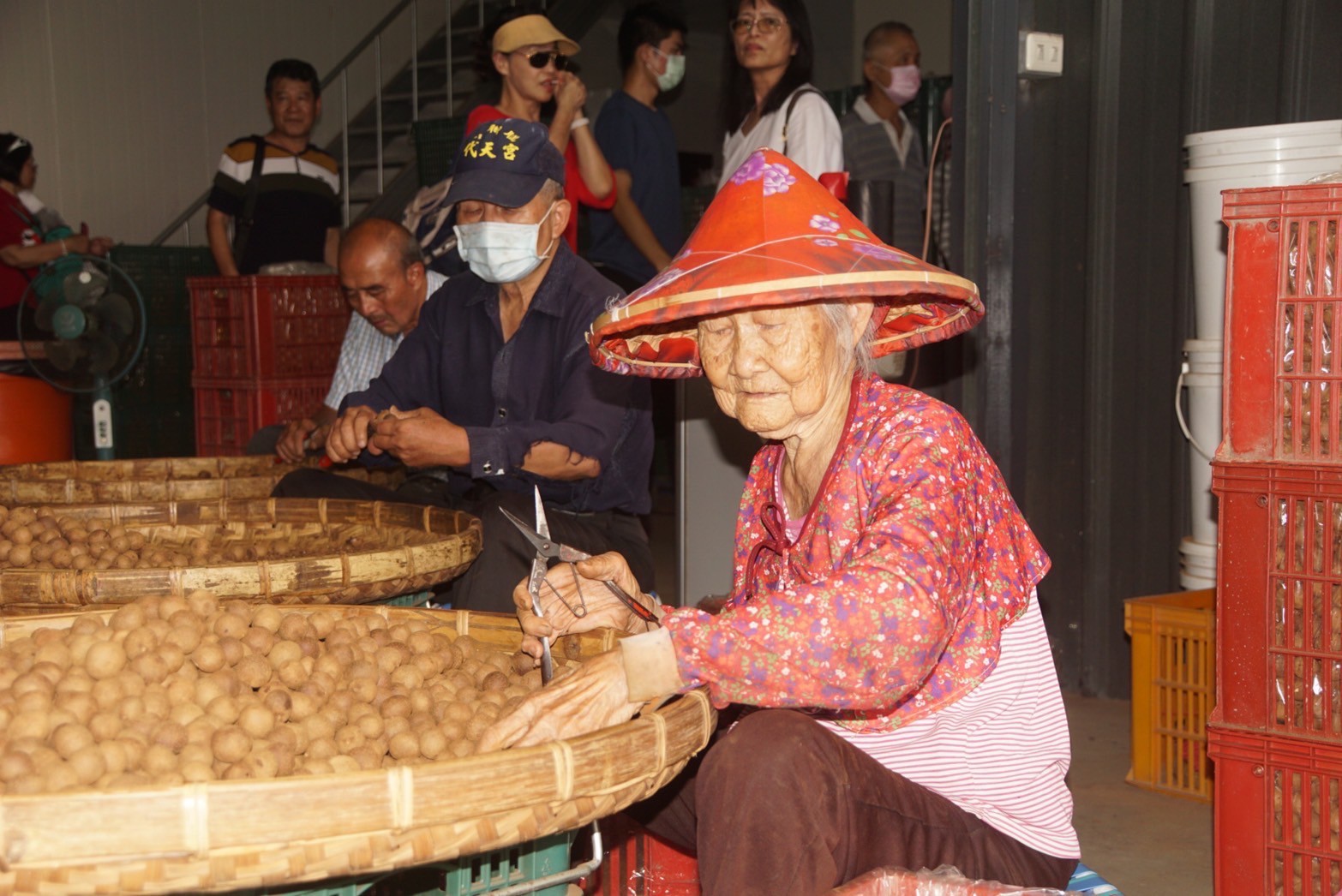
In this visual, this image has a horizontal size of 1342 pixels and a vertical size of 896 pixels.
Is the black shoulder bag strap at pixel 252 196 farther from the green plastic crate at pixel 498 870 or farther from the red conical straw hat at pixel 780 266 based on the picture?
the green plastic crate at pixel 498 870

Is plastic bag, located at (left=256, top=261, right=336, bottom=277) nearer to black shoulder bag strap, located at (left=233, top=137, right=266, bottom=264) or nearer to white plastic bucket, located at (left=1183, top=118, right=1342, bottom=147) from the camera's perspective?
black shoulder bag strap, located at (left=233, top=137, right=266, bottom=264)

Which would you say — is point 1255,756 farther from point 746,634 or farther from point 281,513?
point 281,513

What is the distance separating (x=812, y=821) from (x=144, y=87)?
837 cm

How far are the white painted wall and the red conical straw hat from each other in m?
7.45

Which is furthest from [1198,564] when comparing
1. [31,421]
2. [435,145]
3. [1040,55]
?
[435,145]

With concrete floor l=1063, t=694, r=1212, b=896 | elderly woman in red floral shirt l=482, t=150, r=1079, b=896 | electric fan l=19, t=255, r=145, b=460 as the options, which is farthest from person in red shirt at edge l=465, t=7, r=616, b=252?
elderly woman in red floral shirt l=482, t=150, r=1079, b=896

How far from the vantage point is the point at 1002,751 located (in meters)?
1.65

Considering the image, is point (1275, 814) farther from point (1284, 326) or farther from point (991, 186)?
point (991, 186)

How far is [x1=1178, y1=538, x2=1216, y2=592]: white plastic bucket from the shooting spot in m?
3.16

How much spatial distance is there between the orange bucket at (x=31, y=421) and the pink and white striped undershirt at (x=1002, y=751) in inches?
177

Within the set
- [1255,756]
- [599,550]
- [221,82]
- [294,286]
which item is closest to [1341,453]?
[1255,756]

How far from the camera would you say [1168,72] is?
12.0 ft

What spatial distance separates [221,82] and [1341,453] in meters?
8.33

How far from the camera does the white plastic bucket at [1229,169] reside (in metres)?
2.73
